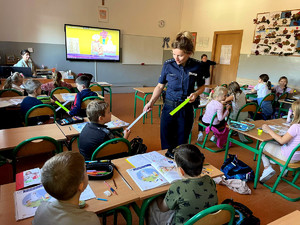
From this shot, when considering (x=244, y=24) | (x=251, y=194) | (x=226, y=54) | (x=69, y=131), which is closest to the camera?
(x=69, y=131)

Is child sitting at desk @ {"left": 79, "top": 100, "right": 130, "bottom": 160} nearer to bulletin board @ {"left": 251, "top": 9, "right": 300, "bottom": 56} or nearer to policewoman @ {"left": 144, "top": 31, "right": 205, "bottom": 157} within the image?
policewoman @ {"left": 144, "top": 31, "right": 205, "bottom": 157}

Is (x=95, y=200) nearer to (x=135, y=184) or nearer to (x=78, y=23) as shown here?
(x=135, y=184)

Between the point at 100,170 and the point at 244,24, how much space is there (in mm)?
6328

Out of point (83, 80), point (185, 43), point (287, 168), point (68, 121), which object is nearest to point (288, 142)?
point (287, 168)


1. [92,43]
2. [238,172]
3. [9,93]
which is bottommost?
[238,172]

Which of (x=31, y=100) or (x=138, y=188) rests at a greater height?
(x=31, y=100)

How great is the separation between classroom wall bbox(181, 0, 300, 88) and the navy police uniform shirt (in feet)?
14.4

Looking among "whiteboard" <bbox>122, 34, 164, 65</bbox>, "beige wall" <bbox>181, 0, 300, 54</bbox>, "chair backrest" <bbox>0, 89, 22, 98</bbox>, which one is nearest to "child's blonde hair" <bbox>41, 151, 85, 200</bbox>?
"chair backrest" <bbox>0, 89, 22, 98</bbox>

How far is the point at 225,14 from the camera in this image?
22.0 ft

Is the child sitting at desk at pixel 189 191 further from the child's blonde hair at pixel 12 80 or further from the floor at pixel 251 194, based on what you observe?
the child's blonde hair at pixel 12 80

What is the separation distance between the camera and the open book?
145 centimetres

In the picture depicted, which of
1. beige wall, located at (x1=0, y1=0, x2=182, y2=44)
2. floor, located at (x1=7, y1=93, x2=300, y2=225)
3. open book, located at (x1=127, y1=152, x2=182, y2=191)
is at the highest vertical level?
beige wall, located at (x1=0, y1=0, x2=182, y2=44)

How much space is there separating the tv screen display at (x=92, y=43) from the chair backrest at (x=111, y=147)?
5726 millimetres

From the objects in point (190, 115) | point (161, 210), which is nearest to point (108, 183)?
point (161, 210)
